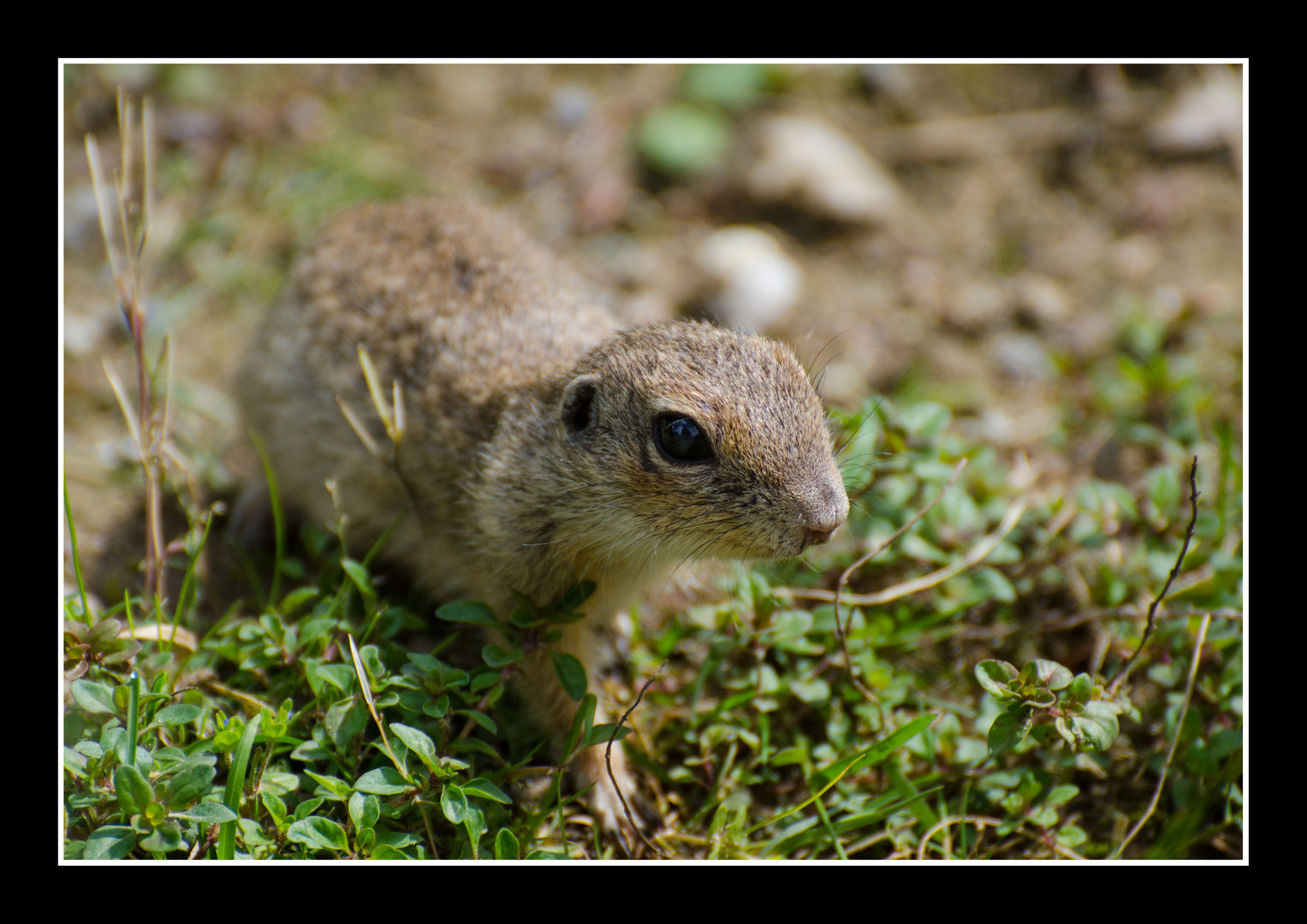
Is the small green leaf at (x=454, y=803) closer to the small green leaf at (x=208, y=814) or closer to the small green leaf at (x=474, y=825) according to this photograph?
the small green leaf at (x=474, y=825)

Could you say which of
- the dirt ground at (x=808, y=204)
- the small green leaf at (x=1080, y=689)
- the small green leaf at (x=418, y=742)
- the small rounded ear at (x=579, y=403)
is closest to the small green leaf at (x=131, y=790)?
the small green leaf at (x=418, y=742)

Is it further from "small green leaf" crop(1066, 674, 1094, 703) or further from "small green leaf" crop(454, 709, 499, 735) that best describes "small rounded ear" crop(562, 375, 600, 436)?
"small green leaf" crop(1066, 674, 1094, 703)

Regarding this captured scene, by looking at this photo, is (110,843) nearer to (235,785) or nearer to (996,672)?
(235,785)

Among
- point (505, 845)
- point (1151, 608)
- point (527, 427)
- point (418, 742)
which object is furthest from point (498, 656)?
point (1151, 608)

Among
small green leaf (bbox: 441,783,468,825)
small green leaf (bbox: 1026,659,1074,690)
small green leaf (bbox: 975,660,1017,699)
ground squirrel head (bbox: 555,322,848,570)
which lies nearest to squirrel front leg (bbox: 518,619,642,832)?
ground squirrel head (bbox: 555,322,848,570)

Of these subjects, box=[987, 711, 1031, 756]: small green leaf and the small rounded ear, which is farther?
the small rounded ear

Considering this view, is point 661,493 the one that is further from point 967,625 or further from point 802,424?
point 967,625
